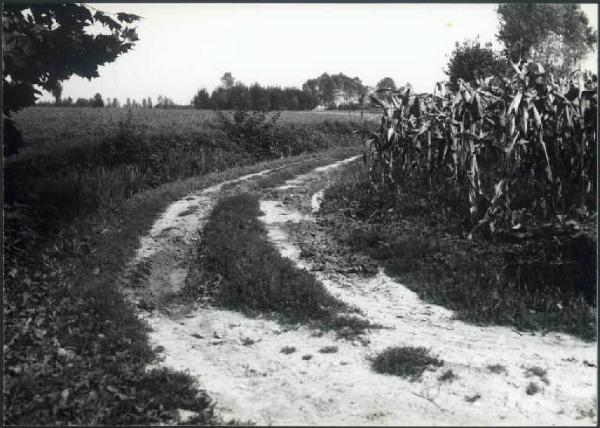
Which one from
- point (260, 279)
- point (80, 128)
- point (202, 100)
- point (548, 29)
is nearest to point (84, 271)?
point (260, 279)

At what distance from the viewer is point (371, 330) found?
6.98 metres

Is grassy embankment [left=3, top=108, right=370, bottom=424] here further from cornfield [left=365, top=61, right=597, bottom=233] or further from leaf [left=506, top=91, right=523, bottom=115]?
leaf [left=506, top=91, right=523, bottom=115]

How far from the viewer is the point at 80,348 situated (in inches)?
256

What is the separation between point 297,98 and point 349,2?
74.0 meters

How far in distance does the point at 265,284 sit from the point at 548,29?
144 feet

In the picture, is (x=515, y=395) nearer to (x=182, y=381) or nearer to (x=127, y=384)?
(x=182, y=381)

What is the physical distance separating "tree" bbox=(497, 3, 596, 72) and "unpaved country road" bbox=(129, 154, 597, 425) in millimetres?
40180

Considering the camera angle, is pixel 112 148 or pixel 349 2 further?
pixel 112 148

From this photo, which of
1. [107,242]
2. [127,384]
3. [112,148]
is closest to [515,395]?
[127,384]

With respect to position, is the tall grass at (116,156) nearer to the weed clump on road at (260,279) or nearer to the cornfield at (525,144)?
the weed clump on road at (260,279)

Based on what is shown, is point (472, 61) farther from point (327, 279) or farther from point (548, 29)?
point (327, 279)

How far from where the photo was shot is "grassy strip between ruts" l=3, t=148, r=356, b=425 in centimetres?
523

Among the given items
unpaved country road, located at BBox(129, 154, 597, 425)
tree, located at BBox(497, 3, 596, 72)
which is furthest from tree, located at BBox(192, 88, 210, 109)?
unpaved country road, located at BBox(129, 154, 597, 425)

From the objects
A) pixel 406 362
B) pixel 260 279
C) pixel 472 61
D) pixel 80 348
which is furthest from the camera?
pixel 472 61
